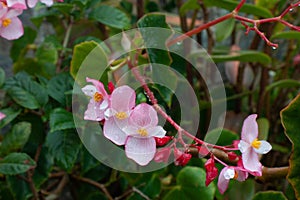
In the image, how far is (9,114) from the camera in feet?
2.29

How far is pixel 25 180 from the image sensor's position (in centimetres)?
72

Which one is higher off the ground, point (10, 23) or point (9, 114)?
point (10, 23)

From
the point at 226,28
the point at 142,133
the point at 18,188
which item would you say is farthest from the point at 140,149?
the point at 226,28

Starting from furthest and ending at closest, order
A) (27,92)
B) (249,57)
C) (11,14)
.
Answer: (249,57), (27,92), (11,14)

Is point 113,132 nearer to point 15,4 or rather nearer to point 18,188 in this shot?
point 15,4

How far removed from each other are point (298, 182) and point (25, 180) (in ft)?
1.40

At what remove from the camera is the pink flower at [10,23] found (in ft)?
1.97

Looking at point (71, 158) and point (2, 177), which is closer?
point (71, 158)

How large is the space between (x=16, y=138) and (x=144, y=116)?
302mm

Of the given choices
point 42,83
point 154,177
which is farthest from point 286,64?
point 42,83

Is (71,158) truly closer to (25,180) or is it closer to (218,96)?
(25,180)

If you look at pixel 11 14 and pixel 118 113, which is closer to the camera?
pixel 118 113

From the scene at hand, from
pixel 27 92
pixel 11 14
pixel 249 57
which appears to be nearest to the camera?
pixel 11 14

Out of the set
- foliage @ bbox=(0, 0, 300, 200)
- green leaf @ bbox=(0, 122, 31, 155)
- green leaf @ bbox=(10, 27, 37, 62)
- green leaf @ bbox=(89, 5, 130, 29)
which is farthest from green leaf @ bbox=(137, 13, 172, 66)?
green leaf @ bbox=(10, 27, 37, 62)
